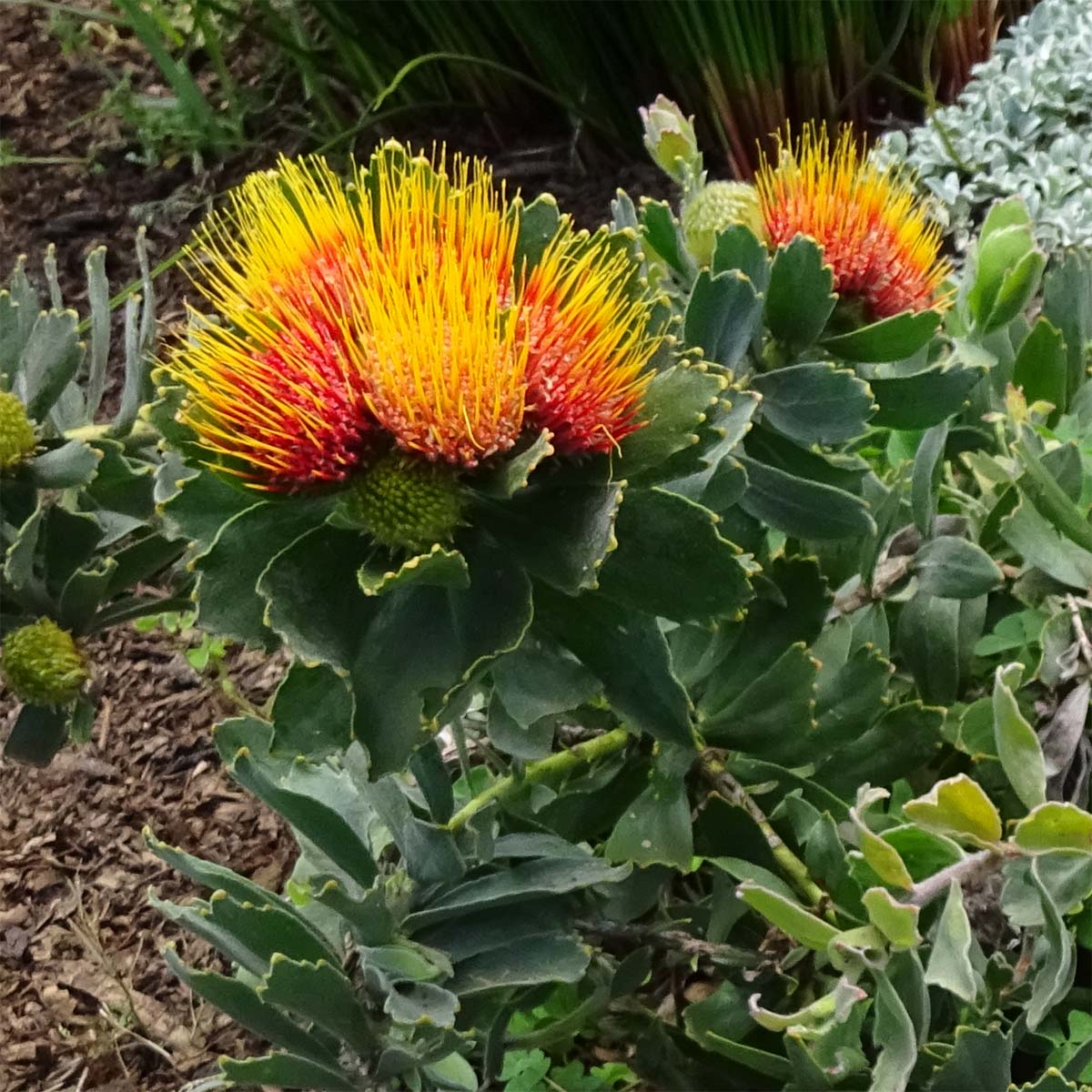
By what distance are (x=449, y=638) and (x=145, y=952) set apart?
90 cm

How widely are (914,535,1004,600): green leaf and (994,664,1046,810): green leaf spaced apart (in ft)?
0.55

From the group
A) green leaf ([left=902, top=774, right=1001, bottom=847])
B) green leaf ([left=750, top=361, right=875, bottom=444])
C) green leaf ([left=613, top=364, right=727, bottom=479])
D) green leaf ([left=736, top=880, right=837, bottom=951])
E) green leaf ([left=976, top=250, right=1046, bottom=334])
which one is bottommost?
green leaf ([left=736, top=880, right=837, bottom=951])

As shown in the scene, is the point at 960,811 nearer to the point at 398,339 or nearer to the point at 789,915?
the point at 789,915

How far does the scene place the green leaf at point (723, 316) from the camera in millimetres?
583

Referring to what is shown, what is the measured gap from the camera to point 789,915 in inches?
20.7

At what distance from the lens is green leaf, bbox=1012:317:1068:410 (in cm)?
83

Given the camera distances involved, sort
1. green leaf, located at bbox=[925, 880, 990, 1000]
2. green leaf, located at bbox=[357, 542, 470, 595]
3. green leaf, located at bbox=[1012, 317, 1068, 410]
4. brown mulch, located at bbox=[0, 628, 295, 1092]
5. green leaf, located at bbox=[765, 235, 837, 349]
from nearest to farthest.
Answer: green leaf, located at bbox=[357, 542, 470, 595]
green leaf, located at bbox=[925, 880, 990, 1000]
green leaf, located at bbox=[765, 235, 837, 349]
green leaf, located at bbox=[1012, 317, 1068, 410]
brown mulch, located at bbox=[0, 628, 295, 1092]

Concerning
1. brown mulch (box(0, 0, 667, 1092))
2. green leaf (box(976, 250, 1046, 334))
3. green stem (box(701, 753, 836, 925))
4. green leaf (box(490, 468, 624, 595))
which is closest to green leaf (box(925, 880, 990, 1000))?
green stem (box(701, 753, 836, 925))

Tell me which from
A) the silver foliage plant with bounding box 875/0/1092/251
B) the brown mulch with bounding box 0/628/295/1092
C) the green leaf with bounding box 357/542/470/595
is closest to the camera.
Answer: the green leaf with bounding box 357/542/470/595

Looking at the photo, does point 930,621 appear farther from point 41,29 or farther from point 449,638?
point 41,29

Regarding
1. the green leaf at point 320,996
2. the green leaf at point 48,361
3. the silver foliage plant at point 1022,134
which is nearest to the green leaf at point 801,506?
the green leaf at point 320,996

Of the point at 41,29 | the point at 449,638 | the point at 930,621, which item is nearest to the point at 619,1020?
the point at 930,621

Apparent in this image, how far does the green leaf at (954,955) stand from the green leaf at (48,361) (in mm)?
634

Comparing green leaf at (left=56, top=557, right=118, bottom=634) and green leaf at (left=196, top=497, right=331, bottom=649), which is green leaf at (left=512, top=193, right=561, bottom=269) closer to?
green leaf at (left=196, top=497, right=331, bottom=649)
